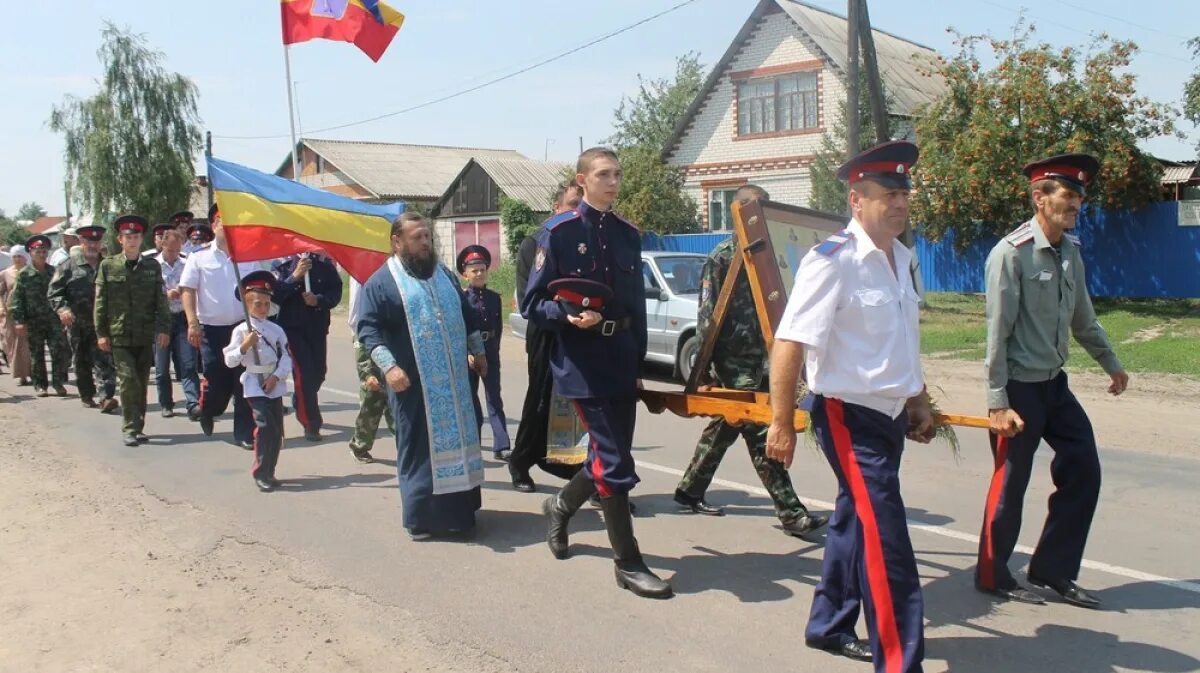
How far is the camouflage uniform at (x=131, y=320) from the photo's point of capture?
9.46 m

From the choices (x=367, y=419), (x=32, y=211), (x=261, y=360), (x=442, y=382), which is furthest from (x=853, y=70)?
(x=32, y=211)

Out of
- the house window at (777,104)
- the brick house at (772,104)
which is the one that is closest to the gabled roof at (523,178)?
the brick house at (772,104)

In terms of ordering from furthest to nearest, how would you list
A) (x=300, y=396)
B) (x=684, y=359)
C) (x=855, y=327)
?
(x=684, y=359) → (x=300, y=396) → (x=855, y=327)

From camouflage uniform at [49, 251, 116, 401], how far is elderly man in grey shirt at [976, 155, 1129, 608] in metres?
9.58

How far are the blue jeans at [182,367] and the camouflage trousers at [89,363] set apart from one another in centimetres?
54

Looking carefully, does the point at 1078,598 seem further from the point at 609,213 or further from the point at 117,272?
the point at 117,272

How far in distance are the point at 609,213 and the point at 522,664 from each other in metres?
2.18

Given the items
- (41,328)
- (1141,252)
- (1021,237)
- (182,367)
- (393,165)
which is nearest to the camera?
(1021,237)

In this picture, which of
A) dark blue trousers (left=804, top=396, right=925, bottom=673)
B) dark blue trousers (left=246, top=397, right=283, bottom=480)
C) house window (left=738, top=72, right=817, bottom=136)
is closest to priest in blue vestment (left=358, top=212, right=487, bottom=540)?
dark blue trousers (left=246, top=397, right=283, bottom=480)

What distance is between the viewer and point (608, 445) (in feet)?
16.6

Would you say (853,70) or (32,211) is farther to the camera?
(32,211)

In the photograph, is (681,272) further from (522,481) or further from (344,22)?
(522,481)

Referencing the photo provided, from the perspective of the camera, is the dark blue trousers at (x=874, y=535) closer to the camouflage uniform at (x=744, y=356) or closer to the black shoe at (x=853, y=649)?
the black shoe at (x=853, y=649)

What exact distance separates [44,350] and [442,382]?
29.1 ft
